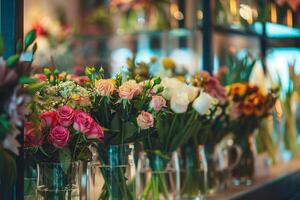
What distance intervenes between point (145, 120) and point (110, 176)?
0.73 ft

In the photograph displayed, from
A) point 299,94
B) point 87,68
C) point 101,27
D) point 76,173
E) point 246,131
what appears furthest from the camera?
point 101,27

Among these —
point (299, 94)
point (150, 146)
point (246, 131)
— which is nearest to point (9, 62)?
point (150, 146)

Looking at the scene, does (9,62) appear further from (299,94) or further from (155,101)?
(299,94)

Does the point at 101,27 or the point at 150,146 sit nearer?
the point at 150,146

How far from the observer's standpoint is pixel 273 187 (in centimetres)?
271

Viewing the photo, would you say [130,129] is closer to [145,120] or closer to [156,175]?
[145,120]

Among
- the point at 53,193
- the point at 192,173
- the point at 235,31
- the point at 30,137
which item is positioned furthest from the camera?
the point at 235,31

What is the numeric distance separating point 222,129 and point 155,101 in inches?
34.2

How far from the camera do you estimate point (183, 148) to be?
2250 millimetres

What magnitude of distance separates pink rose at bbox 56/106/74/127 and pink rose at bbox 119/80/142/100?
6.9 inches

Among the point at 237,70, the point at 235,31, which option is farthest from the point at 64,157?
the point at 235,31

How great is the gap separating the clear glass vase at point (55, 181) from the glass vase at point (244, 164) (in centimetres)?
121

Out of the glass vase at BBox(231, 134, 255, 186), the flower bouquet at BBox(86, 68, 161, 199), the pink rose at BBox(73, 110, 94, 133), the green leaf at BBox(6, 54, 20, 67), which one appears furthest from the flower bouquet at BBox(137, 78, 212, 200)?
the green leaf at BBox(6, 54, 20, 67)

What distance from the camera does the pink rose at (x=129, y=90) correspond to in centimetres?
160
